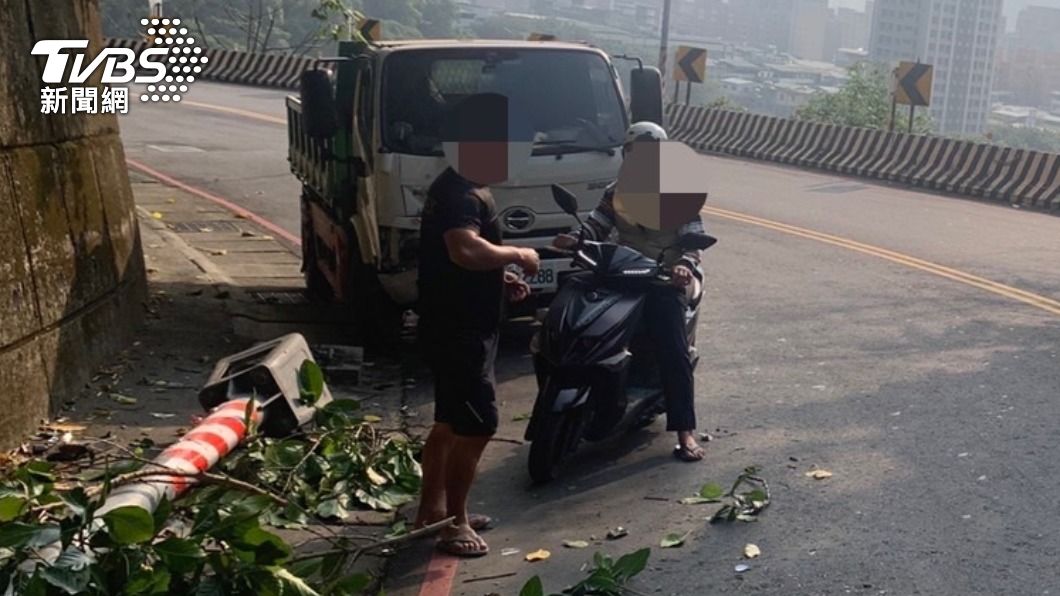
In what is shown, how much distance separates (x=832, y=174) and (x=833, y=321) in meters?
12.8

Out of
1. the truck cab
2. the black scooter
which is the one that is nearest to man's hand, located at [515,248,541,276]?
the black scooter

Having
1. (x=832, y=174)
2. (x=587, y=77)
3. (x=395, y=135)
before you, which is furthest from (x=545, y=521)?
(x=832, y=174)

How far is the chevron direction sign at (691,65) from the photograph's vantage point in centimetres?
2902

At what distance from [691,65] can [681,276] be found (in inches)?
901

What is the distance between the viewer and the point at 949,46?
45281 mm

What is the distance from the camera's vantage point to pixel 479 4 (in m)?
23.4

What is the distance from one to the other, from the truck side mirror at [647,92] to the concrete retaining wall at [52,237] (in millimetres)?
3832

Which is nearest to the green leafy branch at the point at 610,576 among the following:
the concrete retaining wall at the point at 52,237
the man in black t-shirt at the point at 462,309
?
the man in black t-shirt at the point at 462,309

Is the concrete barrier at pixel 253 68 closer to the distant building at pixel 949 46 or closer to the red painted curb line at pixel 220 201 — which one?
the red painted curb line at pixel 220 201

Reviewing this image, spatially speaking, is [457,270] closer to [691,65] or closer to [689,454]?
[689,454]

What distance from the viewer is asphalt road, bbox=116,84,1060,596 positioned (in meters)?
5.83

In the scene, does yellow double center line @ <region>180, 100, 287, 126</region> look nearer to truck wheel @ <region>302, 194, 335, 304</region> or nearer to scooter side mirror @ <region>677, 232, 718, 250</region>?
truck wheel @ <region>302, 194, 335, 304</region>

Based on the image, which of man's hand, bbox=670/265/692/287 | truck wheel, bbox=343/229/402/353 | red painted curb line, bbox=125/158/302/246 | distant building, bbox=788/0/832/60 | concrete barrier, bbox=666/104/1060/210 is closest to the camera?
man's hand, bbox=670/265/692/287

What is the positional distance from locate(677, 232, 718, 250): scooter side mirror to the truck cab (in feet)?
7.55
